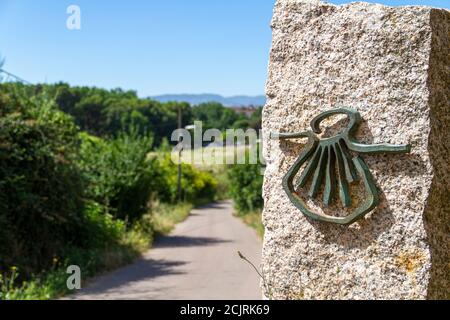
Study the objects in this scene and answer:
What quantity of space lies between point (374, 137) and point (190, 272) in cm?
921

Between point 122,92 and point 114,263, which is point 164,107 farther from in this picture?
point 114,263

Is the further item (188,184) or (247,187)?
(188,184)

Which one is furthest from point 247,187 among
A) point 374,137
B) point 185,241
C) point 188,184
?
point 374,137

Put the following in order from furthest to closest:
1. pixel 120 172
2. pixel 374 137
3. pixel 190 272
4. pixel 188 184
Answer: pixel 188 184
pixel 120 172
pixel 190 272
pixel 374 137

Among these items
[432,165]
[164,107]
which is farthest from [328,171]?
[164,107]

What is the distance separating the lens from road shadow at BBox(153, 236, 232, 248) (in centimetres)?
1653

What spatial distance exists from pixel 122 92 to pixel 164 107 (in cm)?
1048

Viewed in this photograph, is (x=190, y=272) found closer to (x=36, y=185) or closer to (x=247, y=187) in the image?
(x=36, y=185)

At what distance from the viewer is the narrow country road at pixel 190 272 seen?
9766 mm

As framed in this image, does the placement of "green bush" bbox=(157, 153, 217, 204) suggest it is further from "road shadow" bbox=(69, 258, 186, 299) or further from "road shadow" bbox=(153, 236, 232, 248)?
"road shadow" bbox=(69, 258, 186, 299)

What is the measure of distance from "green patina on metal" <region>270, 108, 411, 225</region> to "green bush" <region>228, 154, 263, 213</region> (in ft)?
58.0

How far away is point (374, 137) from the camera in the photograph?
3.40 metres

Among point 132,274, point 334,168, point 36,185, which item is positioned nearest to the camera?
point 334,168

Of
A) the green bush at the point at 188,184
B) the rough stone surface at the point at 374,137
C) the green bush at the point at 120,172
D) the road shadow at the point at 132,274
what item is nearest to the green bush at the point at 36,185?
the road shadow at the point at 132,274
